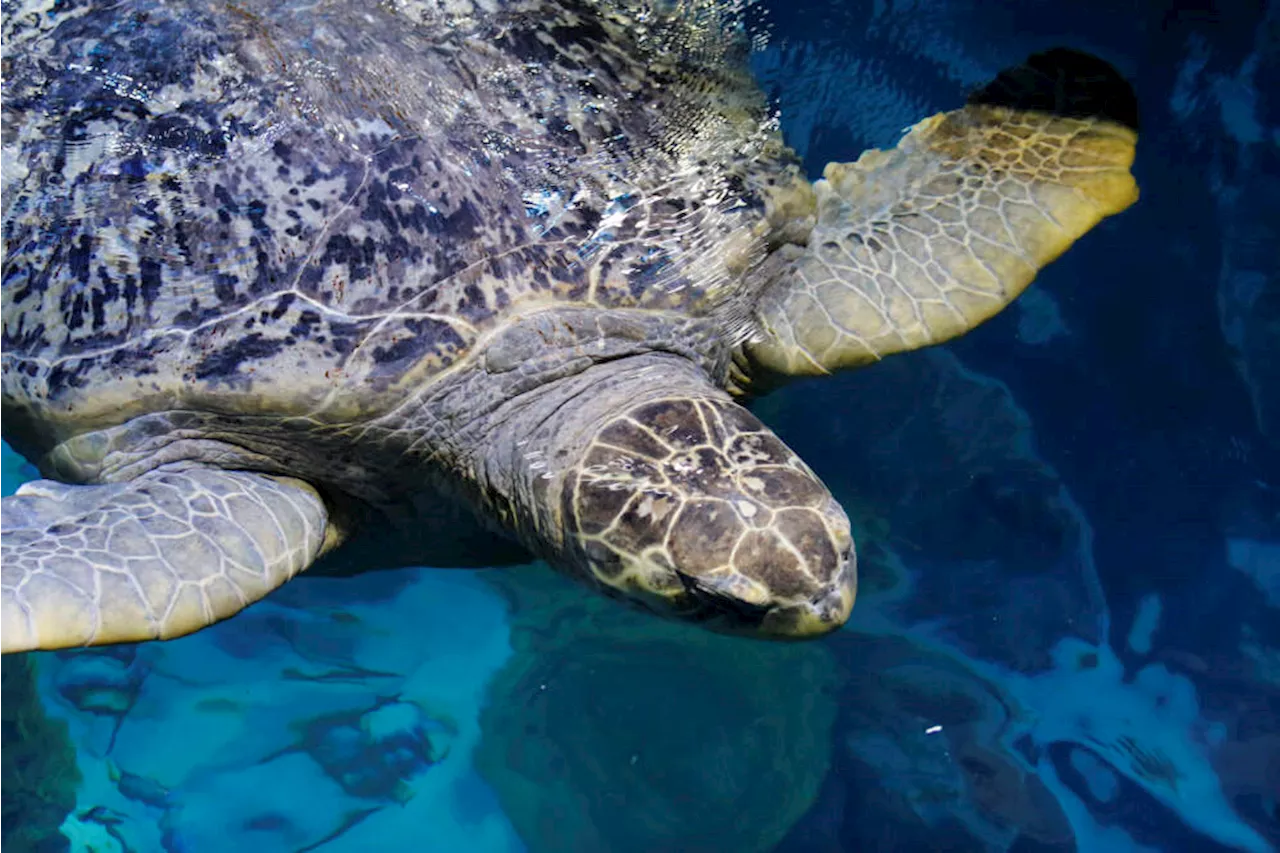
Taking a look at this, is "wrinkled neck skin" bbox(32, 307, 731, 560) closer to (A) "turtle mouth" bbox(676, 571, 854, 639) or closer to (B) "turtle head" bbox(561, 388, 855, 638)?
(B) "turtle head" bbox(561, 388, 855, 638)

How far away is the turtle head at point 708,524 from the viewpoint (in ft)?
6.48

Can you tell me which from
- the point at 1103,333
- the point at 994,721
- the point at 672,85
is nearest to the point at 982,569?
the point at 994,721

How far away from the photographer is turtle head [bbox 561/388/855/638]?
197 cm

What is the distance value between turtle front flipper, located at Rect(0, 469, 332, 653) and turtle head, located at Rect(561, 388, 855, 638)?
0.74m

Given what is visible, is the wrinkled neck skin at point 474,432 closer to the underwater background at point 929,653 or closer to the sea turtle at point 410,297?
the sea turtle at point 410,297

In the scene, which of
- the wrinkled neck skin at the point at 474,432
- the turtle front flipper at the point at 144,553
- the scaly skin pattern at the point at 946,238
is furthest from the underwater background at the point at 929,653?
the turtle front flipper at the point at 144,553

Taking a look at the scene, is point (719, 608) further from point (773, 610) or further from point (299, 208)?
point (299, 208)

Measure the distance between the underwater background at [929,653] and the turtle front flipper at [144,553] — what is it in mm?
1669

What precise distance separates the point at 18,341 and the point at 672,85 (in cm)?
198

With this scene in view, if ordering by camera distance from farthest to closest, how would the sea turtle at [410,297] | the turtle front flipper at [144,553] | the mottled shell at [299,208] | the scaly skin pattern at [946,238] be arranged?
the scaly skin pattern at [946,238]
the mottled shell at [299,208]
the sea turtle at [410,297]
the turtle front flipper at [144,553]

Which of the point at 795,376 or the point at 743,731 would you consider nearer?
the point at 795,376

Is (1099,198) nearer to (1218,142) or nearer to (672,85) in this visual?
(1218,142)

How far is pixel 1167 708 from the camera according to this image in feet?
10.2

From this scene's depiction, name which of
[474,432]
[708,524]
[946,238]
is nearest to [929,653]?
[946,238]
